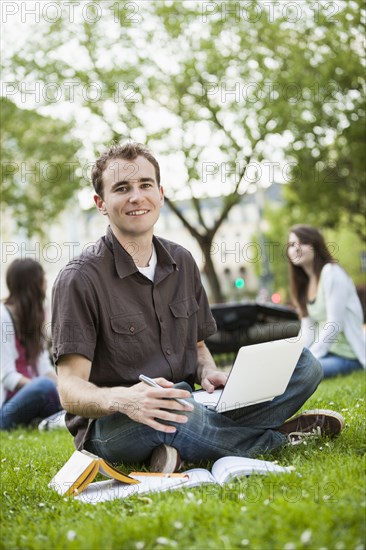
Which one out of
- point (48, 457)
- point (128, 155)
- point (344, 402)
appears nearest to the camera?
point (128, 155)

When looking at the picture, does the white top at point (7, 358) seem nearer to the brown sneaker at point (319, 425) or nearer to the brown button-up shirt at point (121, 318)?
the brown button-up shirt at point (121, 318)

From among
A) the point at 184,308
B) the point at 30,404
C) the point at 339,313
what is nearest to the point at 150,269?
the point at 184,308

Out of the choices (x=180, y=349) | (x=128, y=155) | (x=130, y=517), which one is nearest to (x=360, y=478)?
(x=130, y=517)

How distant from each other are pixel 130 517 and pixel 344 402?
3.16 metres

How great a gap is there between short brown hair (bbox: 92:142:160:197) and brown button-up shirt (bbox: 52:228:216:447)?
1.23ft

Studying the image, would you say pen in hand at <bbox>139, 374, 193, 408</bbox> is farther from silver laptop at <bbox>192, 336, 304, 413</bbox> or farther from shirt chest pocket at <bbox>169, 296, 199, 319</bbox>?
shirt chest pocket at <bbox>169, 296, 199, 319</bbox>

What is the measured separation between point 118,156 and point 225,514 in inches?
95.7

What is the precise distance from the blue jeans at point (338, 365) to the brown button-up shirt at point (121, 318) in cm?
473

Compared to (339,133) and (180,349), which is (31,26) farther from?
(180,349)

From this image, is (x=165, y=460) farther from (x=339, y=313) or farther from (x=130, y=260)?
(x=339, y=313)

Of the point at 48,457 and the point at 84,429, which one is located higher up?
the point at 84,429

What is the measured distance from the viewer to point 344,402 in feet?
19.9

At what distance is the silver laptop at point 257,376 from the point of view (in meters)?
4.06

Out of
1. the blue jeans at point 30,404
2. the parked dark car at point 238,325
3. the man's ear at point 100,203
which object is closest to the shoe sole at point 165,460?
the man's ear at point 100,203
